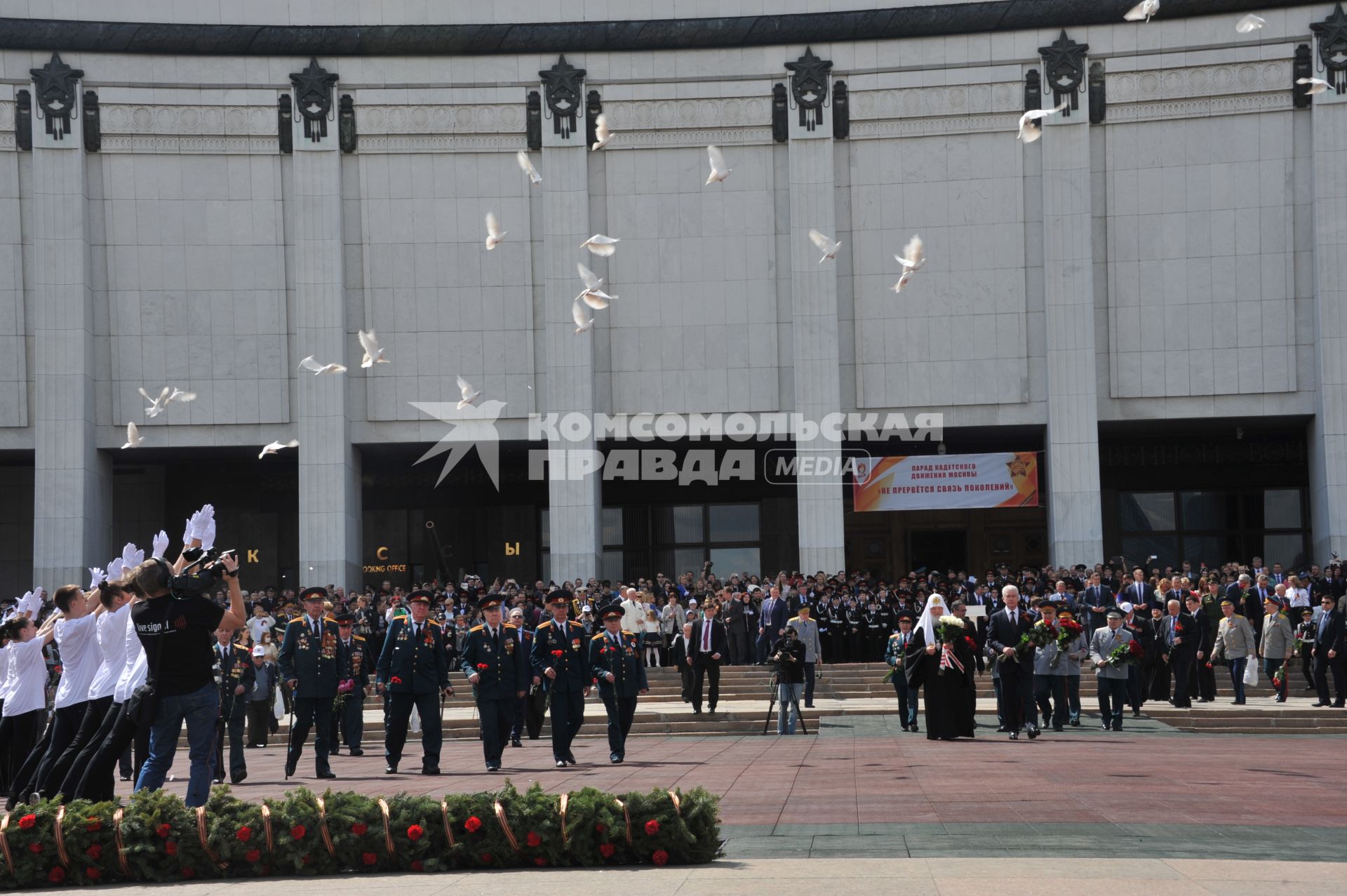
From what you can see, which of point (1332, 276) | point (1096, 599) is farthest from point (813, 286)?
point (1096, 599)

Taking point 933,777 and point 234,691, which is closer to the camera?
point 933,777

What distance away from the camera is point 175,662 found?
418 inches

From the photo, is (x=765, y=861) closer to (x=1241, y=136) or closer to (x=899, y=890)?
(x=899, y=890)

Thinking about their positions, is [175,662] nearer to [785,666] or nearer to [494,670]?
[494,670]

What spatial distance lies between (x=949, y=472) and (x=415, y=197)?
51.2ft

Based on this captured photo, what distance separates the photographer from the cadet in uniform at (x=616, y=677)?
56.5 feet

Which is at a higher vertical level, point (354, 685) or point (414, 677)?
point (414, 677)

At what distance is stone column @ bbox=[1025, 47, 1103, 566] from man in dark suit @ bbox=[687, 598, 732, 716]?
56.3ft

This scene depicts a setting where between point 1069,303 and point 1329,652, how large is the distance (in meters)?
16.9

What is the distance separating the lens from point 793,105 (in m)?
40.1

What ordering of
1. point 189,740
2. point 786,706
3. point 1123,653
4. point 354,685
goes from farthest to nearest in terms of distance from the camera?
point 786,706
point 1123,653
point 354,685
point 189,740

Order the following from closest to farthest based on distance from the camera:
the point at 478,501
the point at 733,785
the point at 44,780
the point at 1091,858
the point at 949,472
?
the point at 1091,858 < the point at 44,780 < the point at 733,785 < the point at 949,472 < the point at 478,501

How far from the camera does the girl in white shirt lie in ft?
48.3

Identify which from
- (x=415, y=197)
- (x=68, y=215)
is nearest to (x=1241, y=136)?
(x=415, y=197)
